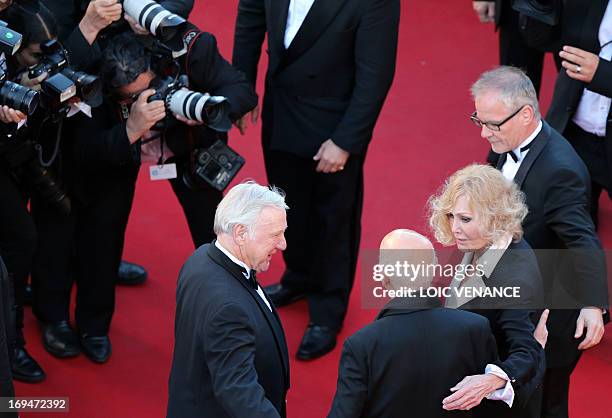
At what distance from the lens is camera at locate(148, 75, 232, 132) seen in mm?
3891

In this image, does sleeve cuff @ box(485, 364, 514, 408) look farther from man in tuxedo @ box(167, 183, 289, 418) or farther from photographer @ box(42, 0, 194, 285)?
photographer @ box(42, 0, 194, 285)

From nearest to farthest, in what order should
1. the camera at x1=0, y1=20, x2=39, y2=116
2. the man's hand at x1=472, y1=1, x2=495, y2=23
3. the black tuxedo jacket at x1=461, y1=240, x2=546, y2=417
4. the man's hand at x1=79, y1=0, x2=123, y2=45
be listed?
the black tuxedo jacket at x1=461, y1=240, x2=546, y2=417, the camera at x1=0, y1=20, x2=39, y2=116, the man's hand at x1=79, y1=0, x2=123, y2=45, the man's hand at x1=472, y1=1, x2=495, y2=23

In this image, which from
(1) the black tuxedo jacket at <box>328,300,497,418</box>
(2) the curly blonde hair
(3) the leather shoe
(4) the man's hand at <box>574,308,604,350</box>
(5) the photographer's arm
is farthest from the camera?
(3) the leather shoe

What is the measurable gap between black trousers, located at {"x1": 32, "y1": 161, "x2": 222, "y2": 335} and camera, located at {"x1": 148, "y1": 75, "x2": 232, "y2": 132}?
1.24 ft

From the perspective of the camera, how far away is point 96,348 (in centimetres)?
434

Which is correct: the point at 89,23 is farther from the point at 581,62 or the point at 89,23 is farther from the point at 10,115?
the point at 581,62

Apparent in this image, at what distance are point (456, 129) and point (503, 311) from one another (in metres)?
3.15

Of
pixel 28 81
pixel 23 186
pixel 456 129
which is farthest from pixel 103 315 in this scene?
pixel 456 129

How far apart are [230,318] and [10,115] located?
1.29 m

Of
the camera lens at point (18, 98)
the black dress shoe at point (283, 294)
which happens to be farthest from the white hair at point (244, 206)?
the black dress shoe at point (283, 294)

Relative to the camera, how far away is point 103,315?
Answer: 436 centimetres

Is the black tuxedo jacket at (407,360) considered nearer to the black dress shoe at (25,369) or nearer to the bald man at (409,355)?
the bald man at (409,355)

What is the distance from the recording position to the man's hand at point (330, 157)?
14.0 ft

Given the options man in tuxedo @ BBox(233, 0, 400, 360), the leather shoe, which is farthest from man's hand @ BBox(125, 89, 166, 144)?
the leather shoe
